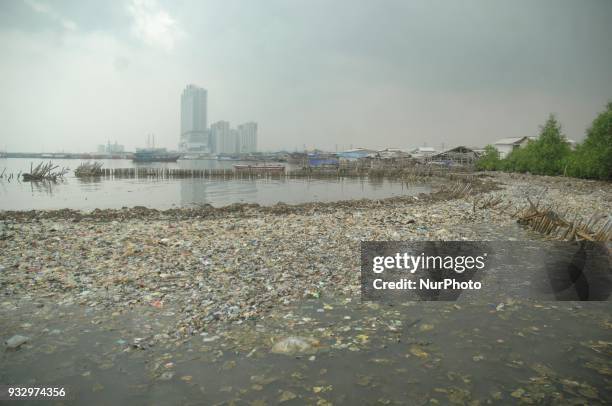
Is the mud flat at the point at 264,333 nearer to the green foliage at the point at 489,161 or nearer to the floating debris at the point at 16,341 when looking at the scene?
the floating debris at the point at 16,341

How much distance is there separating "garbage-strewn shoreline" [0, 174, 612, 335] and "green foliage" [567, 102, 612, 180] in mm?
29496

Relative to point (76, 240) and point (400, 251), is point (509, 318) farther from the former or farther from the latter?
point (76, 240)

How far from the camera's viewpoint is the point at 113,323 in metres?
5.79

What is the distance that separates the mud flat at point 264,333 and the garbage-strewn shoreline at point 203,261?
0.16 ft

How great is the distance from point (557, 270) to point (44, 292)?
430 inches

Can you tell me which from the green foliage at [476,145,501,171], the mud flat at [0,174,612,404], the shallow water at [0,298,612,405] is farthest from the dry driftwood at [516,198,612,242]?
the green foliage at [476,145,501,171]

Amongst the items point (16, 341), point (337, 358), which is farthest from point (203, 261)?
point (337, 358)

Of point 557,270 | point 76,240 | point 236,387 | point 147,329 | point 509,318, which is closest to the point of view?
point 236,387

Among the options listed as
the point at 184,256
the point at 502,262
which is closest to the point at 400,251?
the point at 502,262

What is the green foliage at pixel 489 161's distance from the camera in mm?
66925

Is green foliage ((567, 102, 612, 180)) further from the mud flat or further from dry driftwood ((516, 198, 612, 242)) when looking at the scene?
the mud flat

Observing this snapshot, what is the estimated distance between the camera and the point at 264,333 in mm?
5477

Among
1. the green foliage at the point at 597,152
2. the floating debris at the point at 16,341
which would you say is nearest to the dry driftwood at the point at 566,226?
the floating debris at the point at 16,341

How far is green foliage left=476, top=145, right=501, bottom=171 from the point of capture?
6693cm
